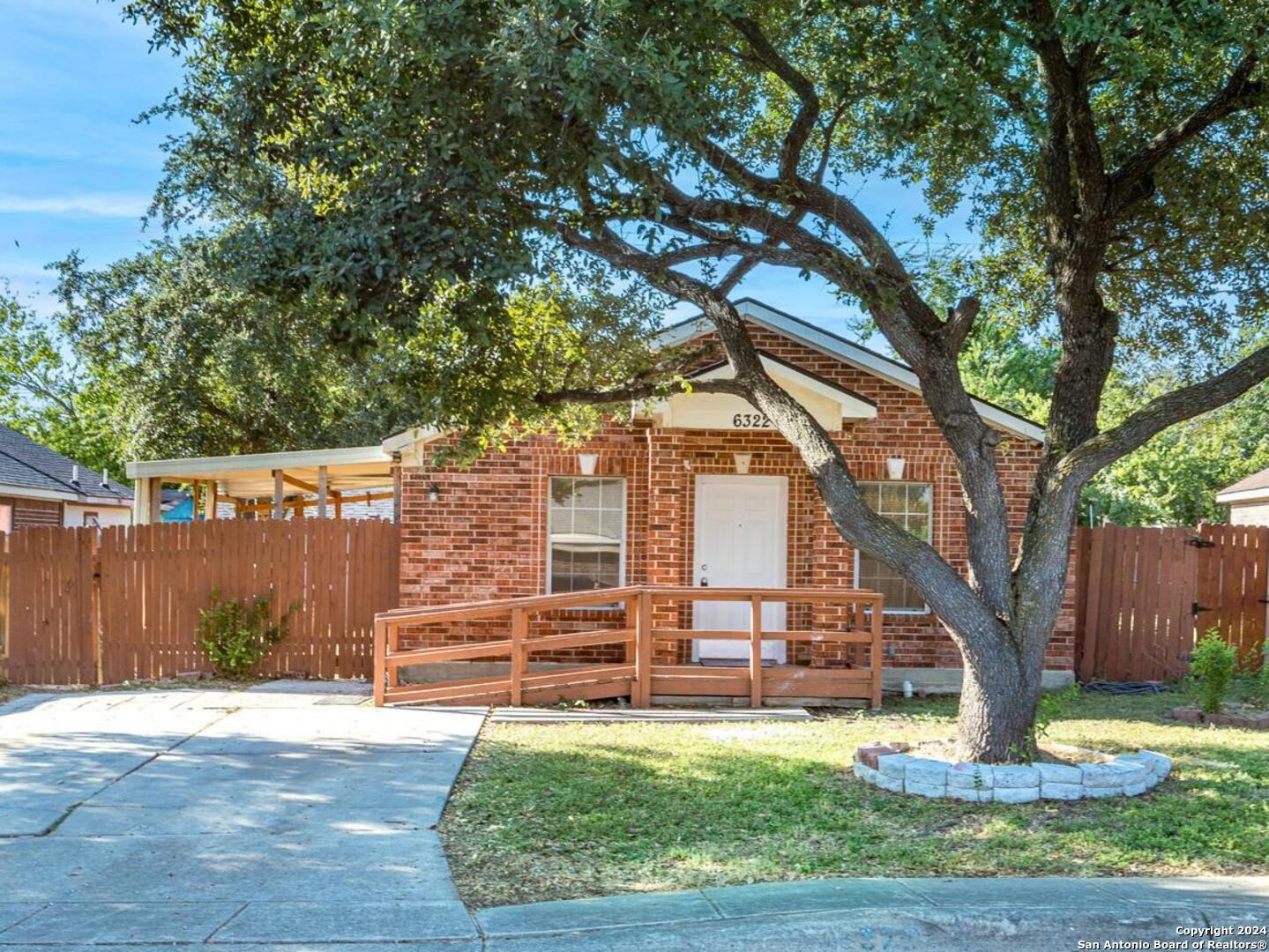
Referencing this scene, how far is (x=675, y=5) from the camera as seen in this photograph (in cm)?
729

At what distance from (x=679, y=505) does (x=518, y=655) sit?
301cm

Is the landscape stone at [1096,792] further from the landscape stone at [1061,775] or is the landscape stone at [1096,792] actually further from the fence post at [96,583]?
the fence post at [96,583]

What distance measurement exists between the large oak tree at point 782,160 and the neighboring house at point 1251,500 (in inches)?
354

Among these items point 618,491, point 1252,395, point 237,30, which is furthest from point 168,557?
point 1252,395

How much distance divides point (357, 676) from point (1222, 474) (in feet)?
75.5

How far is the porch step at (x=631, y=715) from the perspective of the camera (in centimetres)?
1066

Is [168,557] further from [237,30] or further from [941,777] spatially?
[941,777]

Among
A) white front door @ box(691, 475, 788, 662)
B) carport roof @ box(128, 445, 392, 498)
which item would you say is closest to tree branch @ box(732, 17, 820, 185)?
white front door @ box(691, 475, 788, 662)

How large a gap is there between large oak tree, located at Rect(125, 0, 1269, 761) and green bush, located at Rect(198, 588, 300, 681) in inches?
195

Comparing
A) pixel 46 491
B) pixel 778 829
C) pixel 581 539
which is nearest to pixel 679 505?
pixel 581 539

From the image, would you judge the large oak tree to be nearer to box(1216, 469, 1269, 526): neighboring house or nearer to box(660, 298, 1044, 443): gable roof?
box(660, 298, 1044, 443): gable roof

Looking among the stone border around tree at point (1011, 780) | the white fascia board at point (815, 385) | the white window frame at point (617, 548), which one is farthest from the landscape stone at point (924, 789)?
the white window frame at point (617, 548)

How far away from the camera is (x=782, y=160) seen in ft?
28.8

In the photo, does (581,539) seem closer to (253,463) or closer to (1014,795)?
(253,463)
